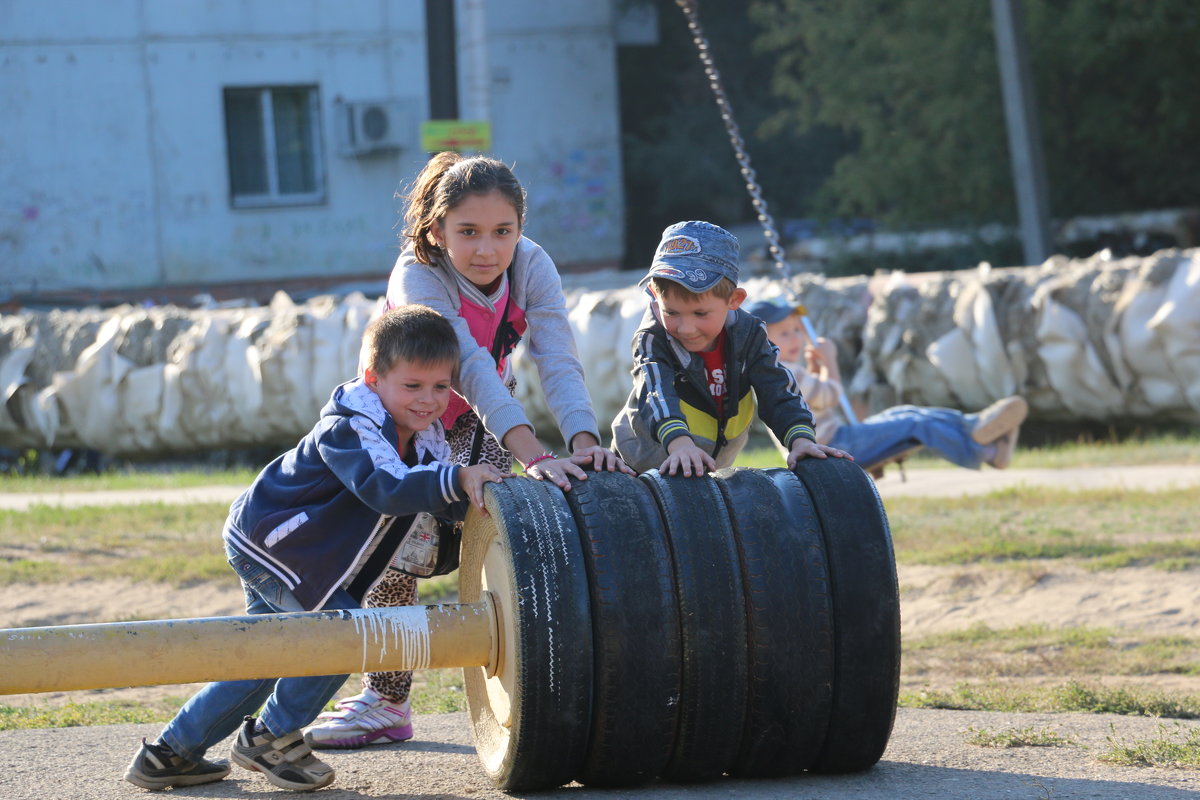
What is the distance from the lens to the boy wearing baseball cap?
3855 millimetres

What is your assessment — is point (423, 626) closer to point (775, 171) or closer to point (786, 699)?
point (786, 699)

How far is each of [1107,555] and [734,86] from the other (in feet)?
63.1

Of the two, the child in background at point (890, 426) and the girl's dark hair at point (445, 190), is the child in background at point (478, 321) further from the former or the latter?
the child in background at point (890, 426)

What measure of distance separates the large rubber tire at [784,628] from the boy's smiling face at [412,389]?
29.9 inches

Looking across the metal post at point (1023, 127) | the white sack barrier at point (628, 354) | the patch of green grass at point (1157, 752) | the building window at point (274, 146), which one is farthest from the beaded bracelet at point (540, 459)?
the building window at point (274, 146)

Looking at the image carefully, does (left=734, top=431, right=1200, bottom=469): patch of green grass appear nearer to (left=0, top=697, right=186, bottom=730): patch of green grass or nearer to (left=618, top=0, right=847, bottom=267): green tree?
(left=0, top=697, right=186, bottom=730): patch of green grass

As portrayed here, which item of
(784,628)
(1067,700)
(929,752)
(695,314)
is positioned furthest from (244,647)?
(1067,700)

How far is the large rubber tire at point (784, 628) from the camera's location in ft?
10.4

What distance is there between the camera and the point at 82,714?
15.2ft

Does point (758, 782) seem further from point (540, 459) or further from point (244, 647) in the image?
point (244, 647)

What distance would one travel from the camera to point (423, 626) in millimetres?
3287

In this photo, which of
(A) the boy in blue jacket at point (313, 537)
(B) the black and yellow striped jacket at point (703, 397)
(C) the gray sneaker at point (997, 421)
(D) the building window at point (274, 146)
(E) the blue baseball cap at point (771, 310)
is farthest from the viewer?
(D) the building window at point (274, 146)

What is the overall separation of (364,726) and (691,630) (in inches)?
51.2

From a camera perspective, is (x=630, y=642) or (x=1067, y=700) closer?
(x=630, y=642)
